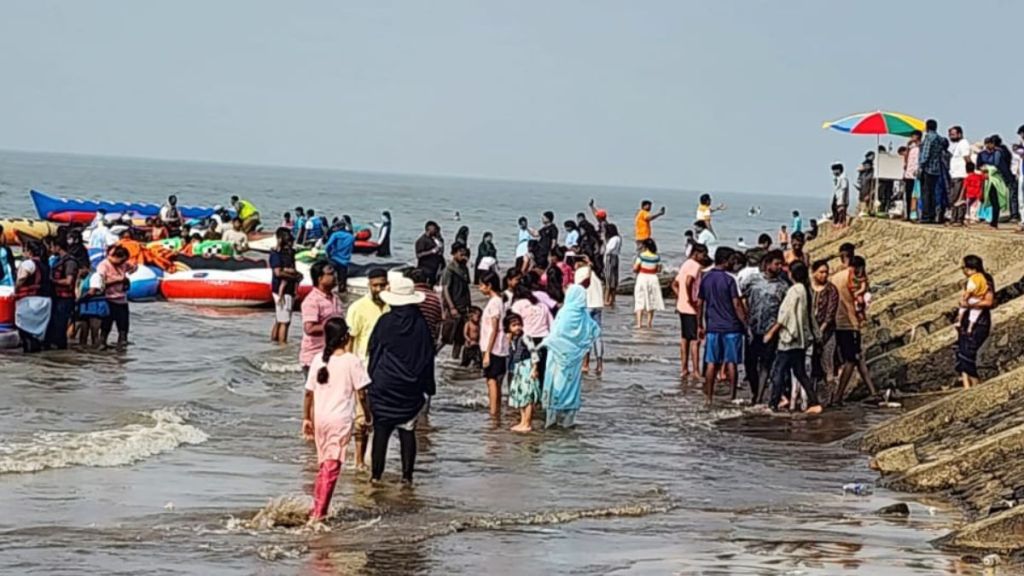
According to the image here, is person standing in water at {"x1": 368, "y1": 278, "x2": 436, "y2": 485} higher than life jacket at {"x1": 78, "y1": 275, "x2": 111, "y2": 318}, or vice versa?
person standing in water at {"x1": 368, "y1": 278, "x2": 436, "y2": 485}

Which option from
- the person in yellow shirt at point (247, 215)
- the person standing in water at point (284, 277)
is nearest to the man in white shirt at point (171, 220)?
the person in yellow shirt at point (247, 215)

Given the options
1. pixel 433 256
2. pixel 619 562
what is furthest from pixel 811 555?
pixel 433 256

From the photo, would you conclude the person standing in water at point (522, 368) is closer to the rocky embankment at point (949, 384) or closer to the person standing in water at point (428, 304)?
the person standing in water at point (428, 304)

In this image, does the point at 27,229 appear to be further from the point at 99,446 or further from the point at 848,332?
the point at 848,332

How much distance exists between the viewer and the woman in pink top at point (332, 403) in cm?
1028

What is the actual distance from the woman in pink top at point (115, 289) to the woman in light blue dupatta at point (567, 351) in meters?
7.85

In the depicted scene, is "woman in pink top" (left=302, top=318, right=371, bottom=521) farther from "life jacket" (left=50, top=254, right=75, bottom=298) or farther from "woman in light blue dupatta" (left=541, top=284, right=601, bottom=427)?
"life jacket" (left=50, top=254, right=75, bottom=298)

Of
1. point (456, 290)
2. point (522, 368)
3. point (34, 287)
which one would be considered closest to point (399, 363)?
point (522, 368)

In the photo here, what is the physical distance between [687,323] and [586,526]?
856 cm

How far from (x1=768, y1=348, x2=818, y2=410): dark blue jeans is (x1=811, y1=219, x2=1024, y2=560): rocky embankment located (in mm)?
1143

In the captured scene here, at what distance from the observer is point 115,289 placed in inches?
807

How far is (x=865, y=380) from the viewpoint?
16.5 m

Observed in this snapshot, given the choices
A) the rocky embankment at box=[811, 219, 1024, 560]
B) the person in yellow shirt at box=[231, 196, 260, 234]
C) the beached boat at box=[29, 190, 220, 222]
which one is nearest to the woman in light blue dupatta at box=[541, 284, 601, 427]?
the rocky embankment at box=[811, 219, 1024, 560]

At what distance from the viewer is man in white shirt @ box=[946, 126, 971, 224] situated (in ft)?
85.9
